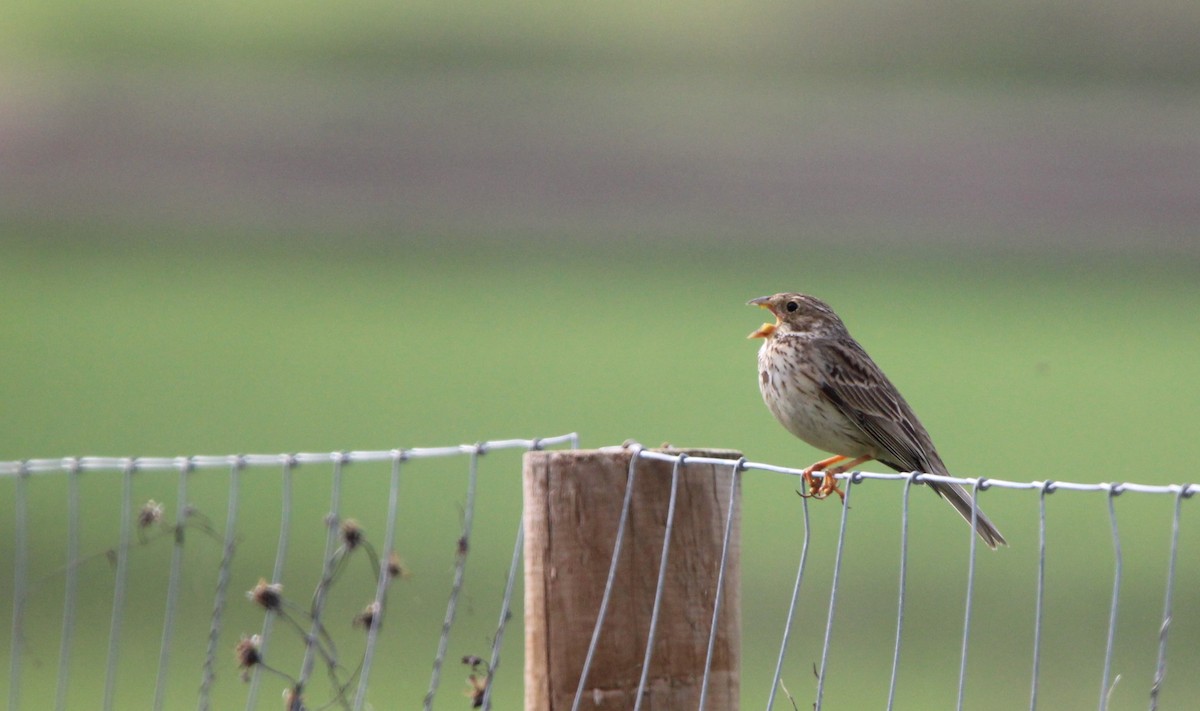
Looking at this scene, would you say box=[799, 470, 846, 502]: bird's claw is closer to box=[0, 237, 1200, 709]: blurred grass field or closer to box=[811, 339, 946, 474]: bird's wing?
box=[811, 339, 946, 474]: bird's wing

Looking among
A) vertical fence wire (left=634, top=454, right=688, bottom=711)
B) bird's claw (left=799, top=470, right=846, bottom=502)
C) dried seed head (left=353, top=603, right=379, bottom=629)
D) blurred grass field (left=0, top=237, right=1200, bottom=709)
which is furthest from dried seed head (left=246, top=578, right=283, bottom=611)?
blurred grass field (left=0, top=237, right=1200, bottom=709)

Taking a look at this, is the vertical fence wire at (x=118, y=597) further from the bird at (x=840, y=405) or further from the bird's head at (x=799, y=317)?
the bird's head at (x=799, y=317)

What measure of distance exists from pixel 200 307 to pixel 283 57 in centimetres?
1919

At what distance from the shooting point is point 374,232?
3597 cm

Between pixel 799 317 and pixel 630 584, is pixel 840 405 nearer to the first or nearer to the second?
pixel 799 317

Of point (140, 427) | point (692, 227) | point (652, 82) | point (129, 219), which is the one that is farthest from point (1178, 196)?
point (140, 427)

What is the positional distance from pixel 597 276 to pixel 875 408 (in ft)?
86.9

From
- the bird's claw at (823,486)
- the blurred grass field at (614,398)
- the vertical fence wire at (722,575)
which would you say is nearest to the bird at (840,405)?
the bird's claw at (823,486)

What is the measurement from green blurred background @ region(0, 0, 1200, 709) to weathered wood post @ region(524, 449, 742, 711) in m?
1.95

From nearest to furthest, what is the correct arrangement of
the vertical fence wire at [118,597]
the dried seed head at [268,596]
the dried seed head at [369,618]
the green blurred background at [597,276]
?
the dried seed head at [268,596], the dried seed head at [369,618], the vertical fence wire at [118,597], the green blurred background at [597,276]

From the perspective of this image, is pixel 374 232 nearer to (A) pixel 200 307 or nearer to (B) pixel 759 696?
(A) pixel 200 307

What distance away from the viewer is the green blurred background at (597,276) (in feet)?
47.2

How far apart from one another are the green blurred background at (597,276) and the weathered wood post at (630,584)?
6.41 feet

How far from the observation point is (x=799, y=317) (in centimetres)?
733
